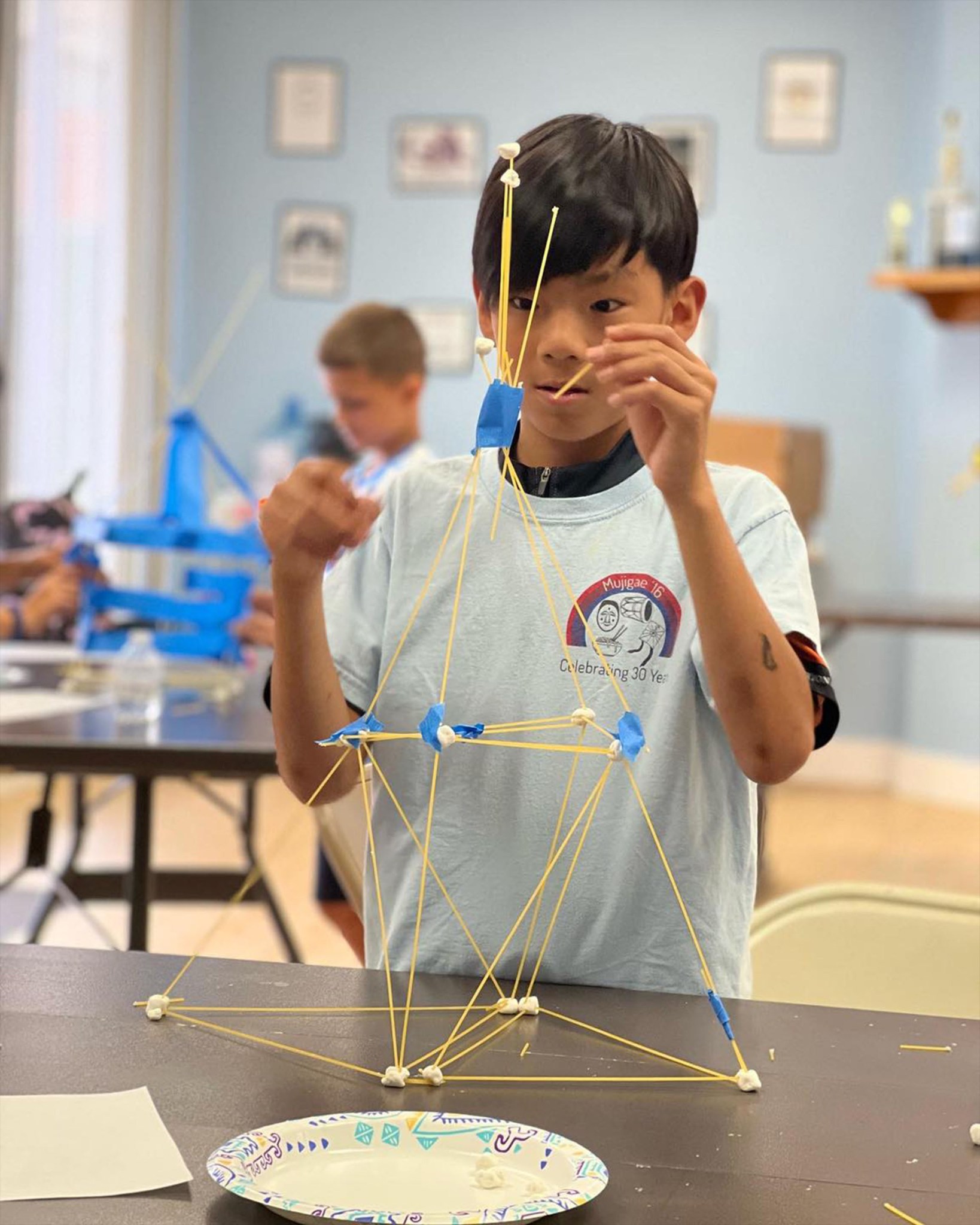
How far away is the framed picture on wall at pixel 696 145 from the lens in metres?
6.03

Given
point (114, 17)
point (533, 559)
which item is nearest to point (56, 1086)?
point (533, 559)

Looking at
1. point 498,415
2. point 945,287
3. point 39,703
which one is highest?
point 945,287

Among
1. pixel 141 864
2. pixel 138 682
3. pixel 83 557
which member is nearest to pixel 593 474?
pixel 138 682

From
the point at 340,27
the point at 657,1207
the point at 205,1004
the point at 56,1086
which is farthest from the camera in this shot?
the point at 340,27

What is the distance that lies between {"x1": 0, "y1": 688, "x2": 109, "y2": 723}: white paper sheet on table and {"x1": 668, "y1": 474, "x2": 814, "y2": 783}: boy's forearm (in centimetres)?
155

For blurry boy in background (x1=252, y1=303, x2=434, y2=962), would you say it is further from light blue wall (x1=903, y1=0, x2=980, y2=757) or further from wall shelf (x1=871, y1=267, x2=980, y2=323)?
light blue wall (x1=903, y1=0, x2=980, y2=757)

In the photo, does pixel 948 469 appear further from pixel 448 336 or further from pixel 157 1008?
pixel 157 1008

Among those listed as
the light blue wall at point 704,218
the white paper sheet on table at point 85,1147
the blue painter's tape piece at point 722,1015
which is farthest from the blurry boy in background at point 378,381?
the light blue wall at point 704,218

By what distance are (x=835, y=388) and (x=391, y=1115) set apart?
216 inches

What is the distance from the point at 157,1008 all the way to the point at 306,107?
569 centimetres

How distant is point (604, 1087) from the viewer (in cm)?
88

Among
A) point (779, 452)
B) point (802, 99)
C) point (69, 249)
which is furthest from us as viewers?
point (802, 99)

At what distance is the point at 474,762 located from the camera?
115 centimetres

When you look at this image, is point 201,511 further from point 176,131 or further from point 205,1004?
point 176,131
